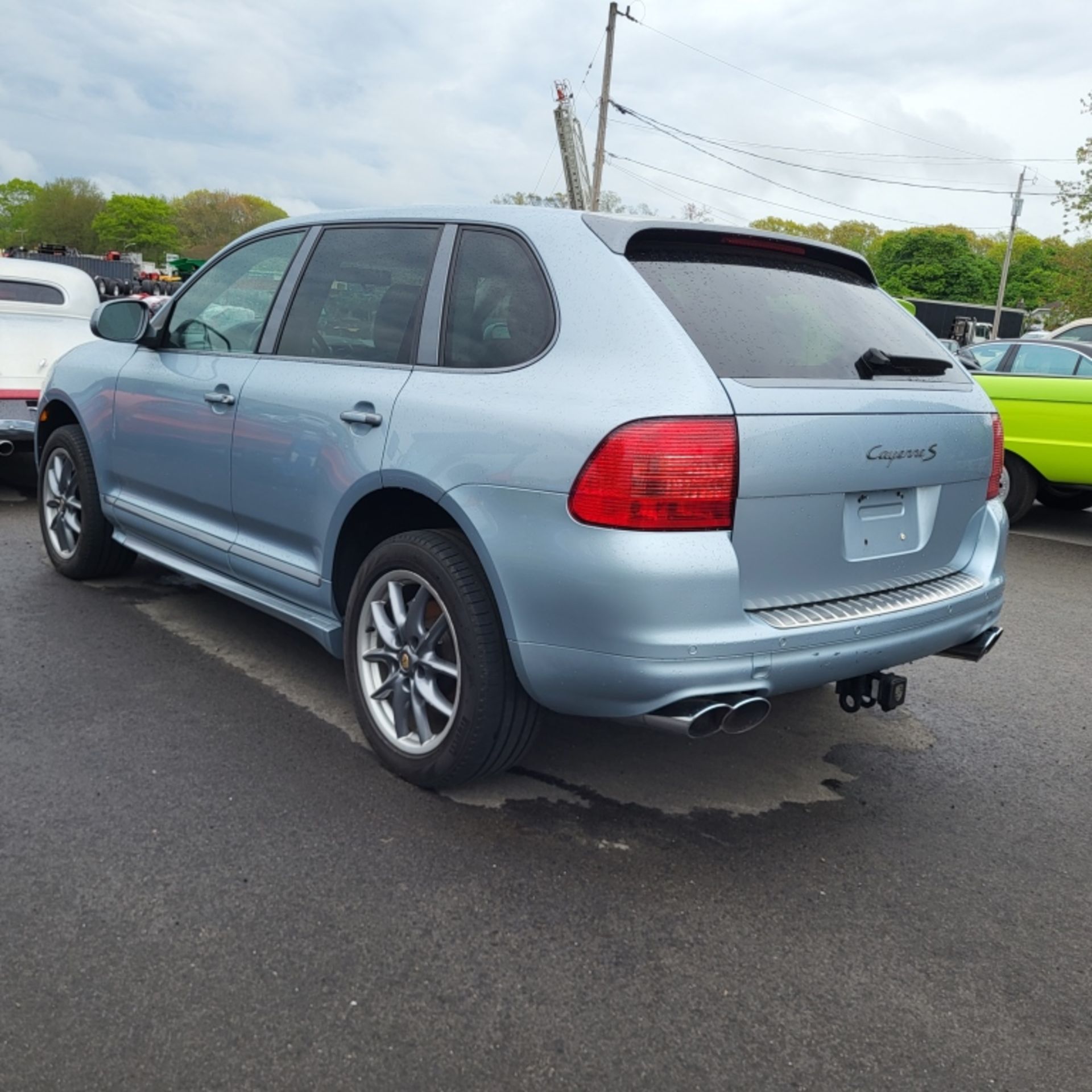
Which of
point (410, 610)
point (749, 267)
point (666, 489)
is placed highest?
point (749, 267)

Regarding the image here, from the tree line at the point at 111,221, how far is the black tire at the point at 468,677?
138068mm

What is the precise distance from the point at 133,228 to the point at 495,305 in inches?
6130

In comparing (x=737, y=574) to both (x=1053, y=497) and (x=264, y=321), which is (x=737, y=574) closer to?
(x=264, y=321)

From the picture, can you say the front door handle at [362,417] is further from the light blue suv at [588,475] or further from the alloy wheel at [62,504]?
the alloy wheel at [62,504]

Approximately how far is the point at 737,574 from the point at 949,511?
1.03 meters

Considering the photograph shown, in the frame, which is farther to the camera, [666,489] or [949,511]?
[949,511]

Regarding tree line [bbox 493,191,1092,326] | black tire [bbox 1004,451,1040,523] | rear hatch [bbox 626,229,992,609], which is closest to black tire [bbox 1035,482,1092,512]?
black tire [bbox 1004,451,1040,523]

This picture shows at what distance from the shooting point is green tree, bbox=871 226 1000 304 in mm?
102438

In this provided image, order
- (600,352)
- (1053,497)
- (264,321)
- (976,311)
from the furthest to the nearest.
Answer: (976,311) < (1053,497) < (264,321) < (600,352)

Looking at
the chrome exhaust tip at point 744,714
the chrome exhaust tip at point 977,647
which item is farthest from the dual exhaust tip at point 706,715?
the chrome exhaust tip at point 977,647

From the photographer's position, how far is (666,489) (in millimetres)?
2756

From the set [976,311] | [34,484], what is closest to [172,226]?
[976,311]

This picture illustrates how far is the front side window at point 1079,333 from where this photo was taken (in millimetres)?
15172

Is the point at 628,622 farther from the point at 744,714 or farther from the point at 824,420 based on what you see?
the point at 824,420
